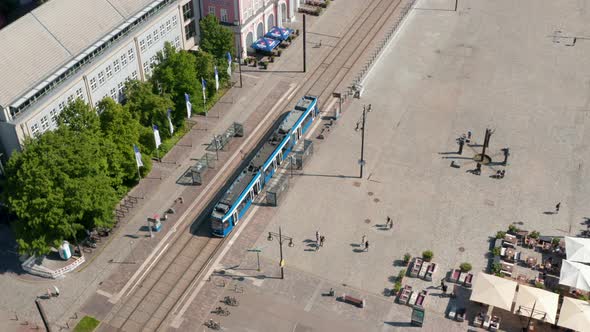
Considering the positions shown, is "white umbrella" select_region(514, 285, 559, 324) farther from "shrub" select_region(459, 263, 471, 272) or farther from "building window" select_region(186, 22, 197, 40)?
"building window" select_region(186, 22, 197, 40)

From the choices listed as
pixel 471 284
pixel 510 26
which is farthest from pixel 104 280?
pixel 510 26

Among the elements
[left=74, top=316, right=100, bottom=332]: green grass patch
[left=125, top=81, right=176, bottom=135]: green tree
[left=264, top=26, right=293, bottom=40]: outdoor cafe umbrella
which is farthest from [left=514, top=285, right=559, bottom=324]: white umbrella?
[left=264, top=26, right=293, bottom=40]: outdoor cafe umbrella

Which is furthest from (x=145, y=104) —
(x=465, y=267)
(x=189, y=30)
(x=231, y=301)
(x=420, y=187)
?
(x=465, y=267)

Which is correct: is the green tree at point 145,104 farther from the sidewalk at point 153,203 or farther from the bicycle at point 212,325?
the bicycle at point 212,325

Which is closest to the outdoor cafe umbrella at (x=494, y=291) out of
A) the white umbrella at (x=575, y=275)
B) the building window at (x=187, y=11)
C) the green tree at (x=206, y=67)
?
the white umbrella at (x=575, y=275)

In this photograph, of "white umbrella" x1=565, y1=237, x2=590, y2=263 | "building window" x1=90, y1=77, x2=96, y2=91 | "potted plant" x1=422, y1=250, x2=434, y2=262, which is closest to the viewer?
"white umbrella" x1=565, y1=237, x2=590, y2=263

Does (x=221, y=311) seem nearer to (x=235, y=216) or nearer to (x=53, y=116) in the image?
(x=235, y=216)

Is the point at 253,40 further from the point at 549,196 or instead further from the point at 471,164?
the point at 549,196
